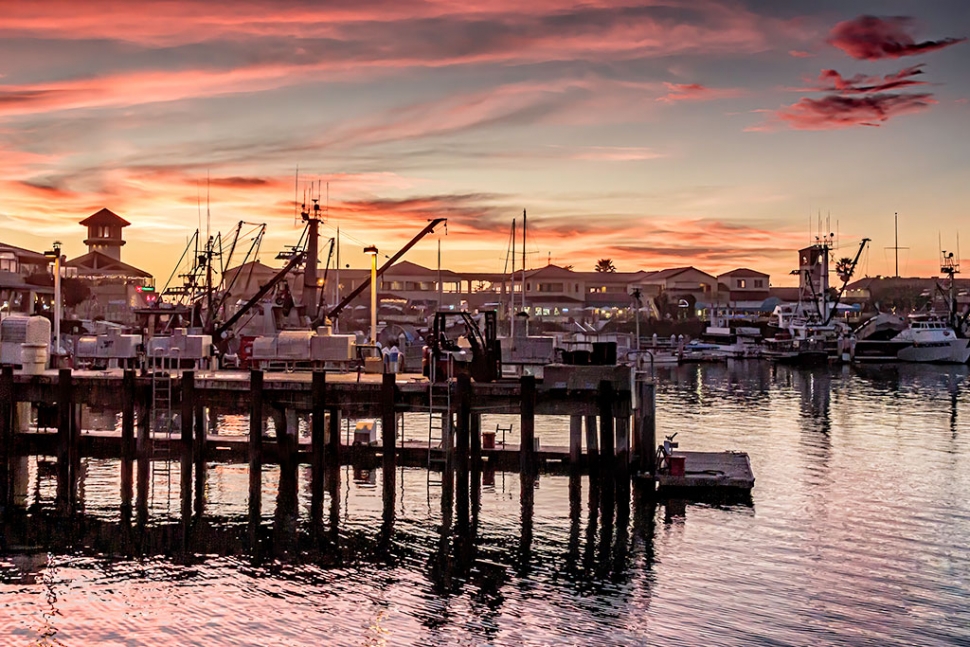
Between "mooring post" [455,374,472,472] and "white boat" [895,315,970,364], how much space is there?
115300mm

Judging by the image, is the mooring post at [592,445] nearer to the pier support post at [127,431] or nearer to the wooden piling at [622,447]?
the wooden piling at [622,447]

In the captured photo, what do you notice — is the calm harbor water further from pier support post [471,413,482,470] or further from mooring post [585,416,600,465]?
mooring post [585,416,600,465]

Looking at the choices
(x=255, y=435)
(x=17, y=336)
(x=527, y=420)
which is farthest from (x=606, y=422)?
(x=17, y=336)

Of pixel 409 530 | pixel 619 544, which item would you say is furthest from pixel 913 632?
pixel 409 530

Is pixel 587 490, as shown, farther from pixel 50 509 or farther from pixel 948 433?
pixel 948 433

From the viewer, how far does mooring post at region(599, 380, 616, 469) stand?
1371 inches

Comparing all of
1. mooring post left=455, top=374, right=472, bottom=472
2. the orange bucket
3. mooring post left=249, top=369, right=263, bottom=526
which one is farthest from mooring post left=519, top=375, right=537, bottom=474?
mooring post left=249, top=369, right=263, bottom=526

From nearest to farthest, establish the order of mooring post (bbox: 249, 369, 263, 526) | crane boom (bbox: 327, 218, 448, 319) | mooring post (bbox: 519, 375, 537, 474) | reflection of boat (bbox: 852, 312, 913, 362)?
mooring post (bbox: 519, 375, 537, 474) → mooring post (bbox: 249, 369, 263, 526) → crane boom (bbox: 327, 218, 448, 319) → reflection of boat (bbox: 852, 312, 913, 362)

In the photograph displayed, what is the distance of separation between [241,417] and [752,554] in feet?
136

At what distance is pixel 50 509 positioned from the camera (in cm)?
3447

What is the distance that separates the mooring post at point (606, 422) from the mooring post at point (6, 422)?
21.9 meters

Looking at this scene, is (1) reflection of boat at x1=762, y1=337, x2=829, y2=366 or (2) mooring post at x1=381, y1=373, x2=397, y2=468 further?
(1) reflection of boat at x1=762, y1=337, x2=829, y2=366

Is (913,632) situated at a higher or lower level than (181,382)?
lower

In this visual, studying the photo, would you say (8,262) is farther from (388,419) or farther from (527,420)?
(527,420)
